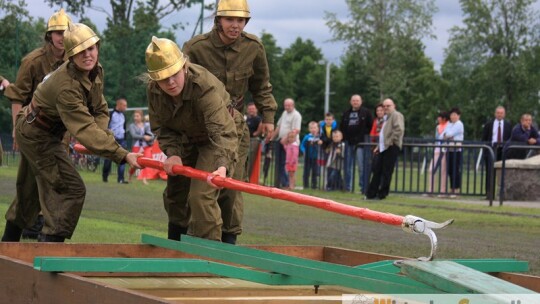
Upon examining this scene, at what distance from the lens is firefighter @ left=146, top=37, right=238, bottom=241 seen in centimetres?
868

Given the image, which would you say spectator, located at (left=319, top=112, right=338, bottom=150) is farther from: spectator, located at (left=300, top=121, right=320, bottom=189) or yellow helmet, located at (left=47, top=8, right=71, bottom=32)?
yellow helmet, located at (left=47, top=8, right=71, bottom=32)

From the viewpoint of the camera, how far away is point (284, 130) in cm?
2548

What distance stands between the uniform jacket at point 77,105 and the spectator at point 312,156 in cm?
1623

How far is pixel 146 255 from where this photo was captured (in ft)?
28.1

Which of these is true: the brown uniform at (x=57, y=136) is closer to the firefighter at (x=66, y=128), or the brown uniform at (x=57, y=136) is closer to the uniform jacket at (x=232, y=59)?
the firefighter at (x=66, y=128)

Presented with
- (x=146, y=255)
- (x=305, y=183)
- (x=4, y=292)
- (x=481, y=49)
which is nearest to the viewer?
(x=4, y=292)

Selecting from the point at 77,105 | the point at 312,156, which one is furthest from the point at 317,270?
the point at 312,156

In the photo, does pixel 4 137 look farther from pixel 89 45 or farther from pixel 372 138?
pixel 89 45

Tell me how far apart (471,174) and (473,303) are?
18.0 metres

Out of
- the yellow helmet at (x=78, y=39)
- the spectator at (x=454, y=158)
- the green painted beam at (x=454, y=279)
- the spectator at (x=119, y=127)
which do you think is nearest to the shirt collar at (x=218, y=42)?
the yellow helmet at (x=78, y=39)

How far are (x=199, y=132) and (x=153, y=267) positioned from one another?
8.98 feet

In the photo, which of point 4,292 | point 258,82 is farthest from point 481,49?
point 4,292

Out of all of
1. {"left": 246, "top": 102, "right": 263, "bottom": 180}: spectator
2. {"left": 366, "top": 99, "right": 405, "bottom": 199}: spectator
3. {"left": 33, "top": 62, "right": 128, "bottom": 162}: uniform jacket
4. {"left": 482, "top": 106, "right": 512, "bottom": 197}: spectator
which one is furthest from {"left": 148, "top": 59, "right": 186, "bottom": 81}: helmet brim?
{"left": 246, "top": 102, "right": 263, "bottom": 180}: spectator

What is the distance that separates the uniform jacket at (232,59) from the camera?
35.0 ft
